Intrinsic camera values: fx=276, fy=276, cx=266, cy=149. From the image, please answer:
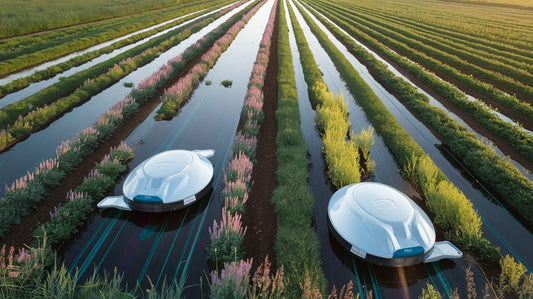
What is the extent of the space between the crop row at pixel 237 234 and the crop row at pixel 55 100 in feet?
24.1

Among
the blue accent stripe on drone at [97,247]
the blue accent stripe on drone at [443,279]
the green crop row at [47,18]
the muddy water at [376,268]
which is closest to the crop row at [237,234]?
the muddy water at [376,268]

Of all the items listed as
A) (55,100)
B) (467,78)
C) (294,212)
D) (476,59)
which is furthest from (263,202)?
(476,59)

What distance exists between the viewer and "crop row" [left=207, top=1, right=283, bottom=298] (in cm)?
398

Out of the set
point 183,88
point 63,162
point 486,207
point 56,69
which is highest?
point 56,69

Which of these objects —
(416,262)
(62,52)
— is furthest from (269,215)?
(62,52)

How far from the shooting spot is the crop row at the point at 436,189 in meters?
5.47

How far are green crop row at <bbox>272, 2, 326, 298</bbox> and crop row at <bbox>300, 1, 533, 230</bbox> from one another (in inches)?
200

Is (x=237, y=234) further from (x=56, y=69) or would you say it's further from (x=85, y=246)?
(x=56, y=69)

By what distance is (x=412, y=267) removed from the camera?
511 centimetres

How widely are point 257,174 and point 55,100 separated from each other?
35.2 feet

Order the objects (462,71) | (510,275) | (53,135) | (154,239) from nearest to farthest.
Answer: (510,275), (154,239), (53,135), (462,71)

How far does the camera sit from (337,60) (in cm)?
2016

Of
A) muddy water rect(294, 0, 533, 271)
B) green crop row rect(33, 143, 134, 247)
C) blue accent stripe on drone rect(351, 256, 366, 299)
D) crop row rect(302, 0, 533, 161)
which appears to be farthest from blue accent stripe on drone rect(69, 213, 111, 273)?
crop row rect(302, 0, 533, 161)

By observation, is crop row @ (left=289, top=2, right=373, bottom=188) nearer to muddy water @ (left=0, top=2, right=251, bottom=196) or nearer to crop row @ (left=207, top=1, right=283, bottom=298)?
crop row @ (left=207, top=1, right=283, bottom=298)
